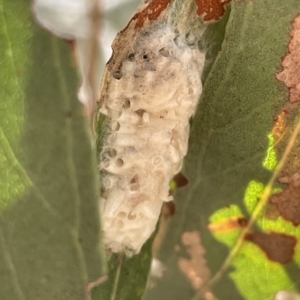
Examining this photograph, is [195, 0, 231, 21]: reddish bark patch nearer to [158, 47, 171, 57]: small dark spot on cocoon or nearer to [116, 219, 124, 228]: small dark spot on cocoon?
[158, 47, 171, 57]: small dark spot on cocoon

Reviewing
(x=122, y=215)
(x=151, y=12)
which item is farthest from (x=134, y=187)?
(x=151, y=12)

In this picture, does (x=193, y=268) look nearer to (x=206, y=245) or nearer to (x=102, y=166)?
(x=206, y=245)

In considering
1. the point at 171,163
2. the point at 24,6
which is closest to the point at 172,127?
the point at 171,163

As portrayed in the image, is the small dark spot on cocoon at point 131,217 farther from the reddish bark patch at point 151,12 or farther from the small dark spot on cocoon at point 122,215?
the reddish bark patch at point 151,12

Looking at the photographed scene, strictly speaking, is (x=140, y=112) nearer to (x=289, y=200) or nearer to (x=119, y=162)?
(x=119, y=162)

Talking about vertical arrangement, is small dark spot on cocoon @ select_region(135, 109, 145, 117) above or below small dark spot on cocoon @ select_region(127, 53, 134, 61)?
below

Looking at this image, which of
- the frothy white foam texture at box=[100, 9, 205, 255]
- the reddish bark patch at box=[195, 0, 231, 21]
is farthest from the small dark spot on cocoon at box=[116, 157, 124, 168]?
the reddish bark patch at box=[195, 0, 231, 21]

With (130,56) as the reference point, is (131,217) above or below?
below
